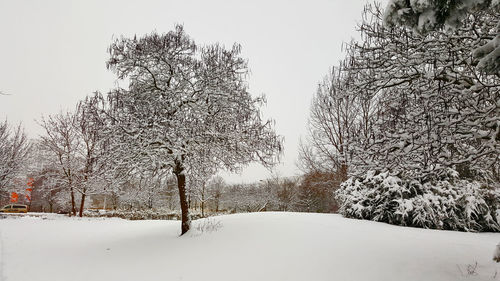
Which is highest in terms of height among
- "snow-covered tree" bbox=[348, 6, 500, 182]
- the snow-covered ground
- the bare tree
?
the bare tree

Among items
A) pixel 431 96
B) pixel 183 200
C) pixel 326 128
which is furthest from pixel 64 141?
pixel 431 96

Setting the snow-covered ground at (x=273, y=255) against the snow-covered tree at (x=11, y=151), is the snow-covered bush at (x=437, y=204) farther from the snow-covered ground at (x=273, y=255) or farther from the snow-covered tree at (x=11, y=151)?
the snow-covered tree at (x=11, y=151)

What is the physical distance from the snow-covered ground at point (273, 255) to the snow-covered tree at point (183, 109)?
1.82 metres

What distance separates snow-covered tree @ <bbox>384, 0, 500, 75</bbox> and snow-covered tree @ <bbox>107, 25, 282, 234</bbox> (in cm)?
522

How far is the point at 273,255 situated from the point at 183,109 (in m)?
4.79

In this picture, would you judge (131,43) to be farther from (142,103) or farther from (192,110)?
(192,110)

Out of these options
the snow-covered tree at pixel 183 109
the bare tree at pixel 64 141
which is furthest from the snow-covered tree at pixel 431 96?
the bare tree at pixel 64 141

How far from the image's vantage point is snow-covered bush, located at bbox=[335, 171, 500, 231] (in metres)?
7.15

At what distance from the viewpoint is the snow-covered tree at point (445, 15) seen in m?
2.67

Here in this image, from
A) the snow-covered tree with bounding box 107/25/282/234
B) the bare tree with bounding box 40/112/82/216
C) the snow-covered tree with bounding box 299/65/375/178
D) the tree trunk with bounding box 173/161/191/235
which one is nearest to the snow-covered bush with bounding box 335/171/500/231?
the snow-covered tree with bounding box 107/25/282/234

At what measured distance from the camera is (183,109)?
7711mm

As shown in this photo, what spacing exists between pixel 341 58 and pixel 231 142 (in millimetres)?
3918

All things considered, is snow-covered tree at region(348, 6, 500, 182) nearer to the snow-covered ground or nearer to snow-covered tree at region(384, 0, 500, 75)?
snow-covered tree at region(384, 0, 500, 75)

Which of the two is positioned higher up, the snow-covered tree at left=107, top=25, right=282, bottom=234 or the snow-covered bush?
the snow-covered tree at left=107, top=25, right=282, bottom=234
